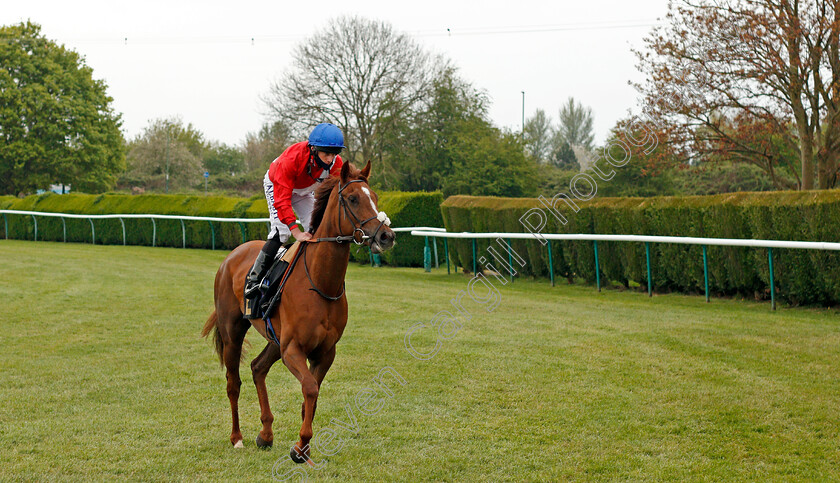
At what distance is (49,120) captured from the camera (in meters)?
39.8

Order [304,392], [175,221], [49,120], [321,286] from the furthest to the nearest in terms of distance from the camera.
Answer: [49,120], [175,221], [321,286], [304,392]

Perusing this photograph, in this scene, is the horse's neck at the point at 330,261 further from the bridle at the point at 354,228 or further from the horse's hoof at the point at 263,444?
the horse's hoof at the point at 263,444

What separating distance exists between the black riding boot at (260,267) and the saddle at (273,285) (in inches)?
1.4

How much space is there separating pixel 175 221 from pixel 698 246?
15.4 metres

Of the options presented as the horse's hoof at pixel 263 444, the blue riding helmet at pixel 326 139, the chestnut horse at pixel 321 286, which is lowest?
the horse's hoof at pixel 263 444

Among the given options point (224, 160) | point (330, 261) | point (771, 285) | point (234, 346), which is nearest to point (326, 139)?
point (330, 261)

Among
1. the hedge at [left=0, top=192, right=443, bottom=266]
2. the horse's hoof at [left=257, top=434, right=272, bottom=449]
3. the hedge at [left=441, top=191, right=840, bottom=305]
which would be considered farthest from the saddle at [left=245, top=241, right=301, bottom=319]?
the hedge at [left=0, top=192, right=443, bottom=266]

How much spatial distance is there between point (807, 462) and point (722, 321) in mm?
4317

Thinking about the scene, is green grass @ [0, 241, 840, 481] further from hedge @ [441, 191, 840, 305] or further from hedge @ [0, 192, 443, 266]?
hedge @ [0, 192, 443, 266]

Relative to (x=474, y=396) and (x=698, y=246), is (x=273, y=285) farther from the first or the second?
(x=698, y=246)

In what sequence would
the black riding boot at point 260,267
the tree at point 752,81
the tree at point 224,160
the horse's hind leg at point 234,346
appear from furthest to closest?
the tree at point 224,160 < the tree at point 752,81 < the horse's hind leg at point 234,346 < the black riding boot at point 260,267

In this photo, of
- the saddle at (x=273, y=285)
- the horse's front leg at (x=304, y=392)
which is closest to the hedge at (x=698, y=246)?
the saddle at (x=273, y=285)

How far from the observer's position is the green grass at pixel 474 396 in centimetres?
407

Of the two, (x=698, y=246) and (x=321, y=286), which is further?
(x=698, y=246)
